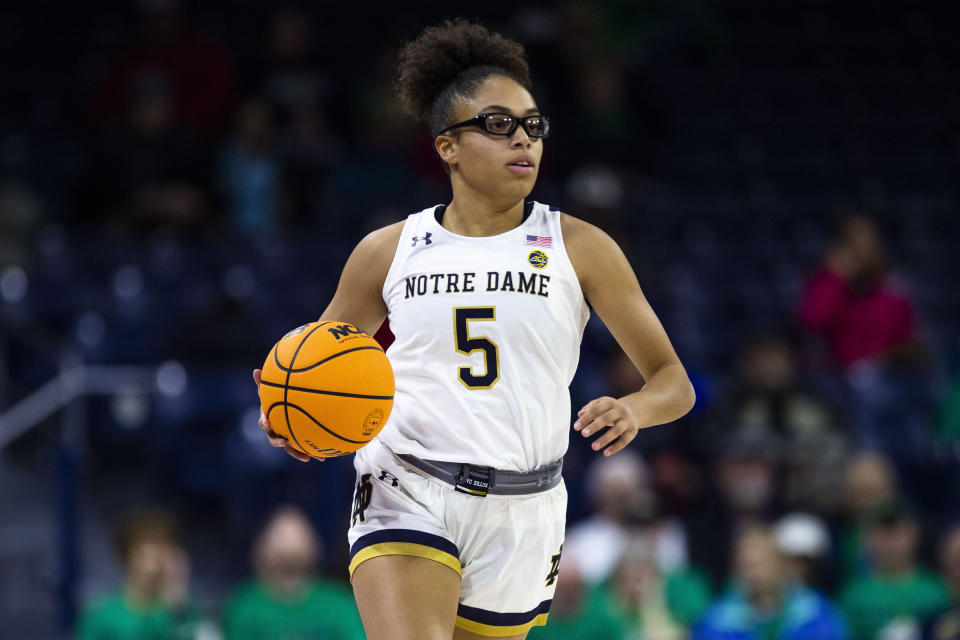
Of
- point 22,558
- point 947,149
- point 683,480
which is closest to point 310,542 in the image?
point 22,558

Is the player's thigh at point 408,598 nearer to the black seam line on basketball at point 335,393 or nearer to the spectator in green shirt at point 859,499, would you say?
the black seam line on basketball at point 335,393

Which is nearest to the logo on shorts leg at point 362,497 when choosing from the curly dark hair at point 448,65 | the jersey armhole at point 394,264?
the jersey armhole at point 394,264

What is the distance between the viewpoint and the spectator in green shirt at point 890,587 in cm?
750

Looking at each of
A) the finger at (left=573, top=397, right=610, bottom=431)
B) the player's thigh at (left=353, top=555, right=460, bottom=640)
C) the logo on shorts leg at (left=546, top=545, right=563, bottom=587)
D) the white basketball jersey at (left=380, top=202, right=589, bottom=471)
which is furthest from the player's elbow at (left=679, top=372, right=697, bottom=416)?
the player's thigh at (left=353, top=555, right=460, bottom=640)

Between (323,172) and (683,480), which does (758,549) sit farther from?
(323,172)

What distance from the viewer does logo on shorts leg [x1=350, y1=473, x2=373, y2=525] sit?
13.4ft

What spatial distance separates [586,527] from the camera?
26.6 feet

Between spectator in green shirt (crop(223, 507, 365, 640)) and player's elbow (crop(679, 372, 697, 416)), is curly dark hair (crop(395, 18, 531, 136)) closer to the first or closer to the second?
player's elbow (crop(679, 372, 697, 416))

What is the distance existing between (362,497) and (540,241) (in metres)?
0.97

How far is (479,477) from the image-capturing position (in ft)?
12.9

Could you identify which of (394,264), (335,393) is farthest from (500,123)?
(335,393)

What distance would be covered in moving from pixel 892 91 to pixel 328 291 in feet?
22.7

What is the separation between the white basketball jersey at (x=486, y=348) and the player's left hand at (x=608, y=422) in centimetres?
38

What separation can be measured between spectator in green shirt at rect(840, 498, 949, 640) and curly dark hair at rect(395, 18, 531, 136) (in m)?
4.39
